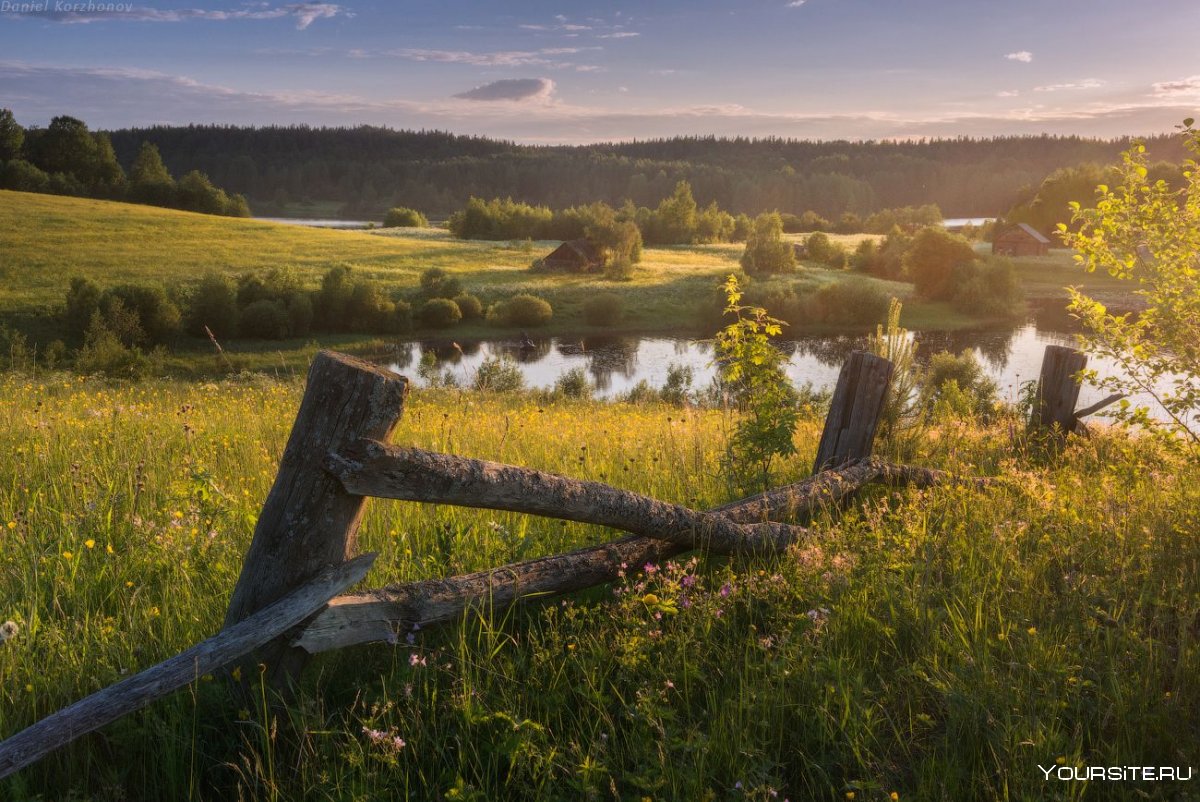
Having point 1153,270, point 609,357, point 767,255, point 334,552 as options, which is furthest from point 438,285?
point 334,552

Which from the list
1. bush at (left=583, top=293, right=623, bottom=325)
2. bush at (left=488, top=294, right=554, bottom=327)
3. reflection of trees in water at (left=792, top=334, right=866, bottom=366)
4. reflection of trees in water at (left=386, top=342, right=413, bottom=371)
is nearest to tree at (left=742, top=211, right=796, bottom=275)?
reflection of trees in water at (left=792, top=334, right=866, bottom=366)

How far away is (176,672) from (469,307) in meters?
49.0

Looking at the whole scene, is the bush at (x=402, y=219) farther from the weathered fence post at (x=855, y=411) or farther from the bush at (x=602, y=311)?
the weathered fence post at (x=855, y=411)

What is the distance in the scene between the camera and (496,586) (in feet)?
11.2

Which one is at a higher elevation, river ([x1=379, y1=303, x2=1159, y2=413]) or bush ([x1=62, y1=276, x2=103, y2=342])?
bush ([x1=62, y1=276, x2=103, y2=342])

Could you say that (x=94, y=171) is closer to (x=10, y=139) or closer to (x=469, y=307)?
(x=10, y=139)

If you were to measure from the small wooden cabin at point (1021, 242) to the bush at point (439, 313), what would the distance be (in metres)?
59.7

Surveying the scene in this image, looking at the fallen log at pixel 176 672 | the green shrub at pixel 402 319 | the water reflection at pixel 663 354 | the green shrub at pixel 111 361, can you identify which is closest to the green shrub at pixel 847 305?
the water reflection at pixel 663 354

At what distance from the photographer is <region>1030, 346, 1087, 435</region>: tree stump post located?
25.5 feet

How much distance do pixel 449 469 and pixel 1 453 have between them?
16.6ft

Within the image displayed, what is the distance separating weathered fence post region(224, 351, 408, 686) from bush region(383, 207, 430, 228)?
108932mm

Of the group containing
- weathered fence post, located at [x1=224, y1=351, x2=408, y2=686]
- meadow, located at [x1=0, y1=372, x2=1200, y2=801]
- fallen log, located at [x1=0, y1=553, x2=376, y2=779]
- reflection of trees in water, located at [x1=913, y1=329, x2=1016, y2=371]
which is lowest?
reflection of trees in water, located at [x1=913, y1=329, x2=1016, y2=371]

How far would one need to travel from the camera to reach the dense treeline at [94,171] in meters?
85.7

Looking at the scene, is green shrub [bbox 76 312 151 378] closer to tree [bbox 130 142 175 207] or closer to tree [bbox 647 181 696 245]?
tree [bbox 130 142 175 207]
